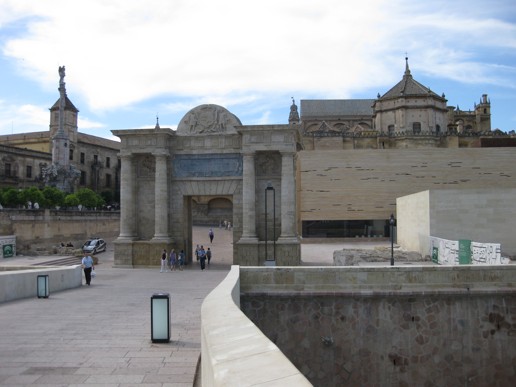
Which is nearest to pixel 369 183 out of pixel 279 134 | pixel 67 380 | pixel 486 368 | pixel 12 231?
pixel 279 134

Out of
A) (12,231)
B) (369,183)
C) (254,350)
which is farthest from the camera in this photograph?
(369,183)

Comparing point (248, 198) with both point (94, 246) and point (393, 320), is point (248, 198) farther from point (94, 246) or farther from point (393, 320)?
point (94, 246)

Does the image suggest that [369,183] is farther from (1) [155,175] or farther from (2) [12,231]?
(2) [12,231]

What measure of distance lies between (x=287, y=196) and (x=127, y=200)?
8.94 metres

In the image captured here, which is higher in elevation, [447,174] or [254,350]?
[447,174]

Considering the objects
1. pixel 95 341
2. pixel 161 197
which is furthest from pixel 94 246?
pixel 95 341

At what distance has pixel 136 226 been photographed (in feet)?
93.5

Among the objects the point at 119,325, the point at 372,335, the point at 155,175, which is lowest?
the point at 372,335

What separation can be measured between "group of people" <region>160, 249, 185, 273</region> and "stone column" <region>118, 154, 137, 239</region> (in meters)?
2.67

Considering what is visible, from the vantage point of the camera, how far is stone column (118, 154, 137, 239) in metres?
28.0

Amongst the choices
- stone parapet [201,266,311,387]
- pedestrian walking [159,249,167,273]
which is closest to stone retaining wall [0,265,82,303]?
pedestrian walking [159,249,167,273]

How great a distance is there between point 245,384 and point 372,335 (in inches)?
402

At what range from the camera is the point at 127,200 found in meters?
28.0

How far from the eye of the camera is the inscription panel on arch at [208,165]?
2748cm
